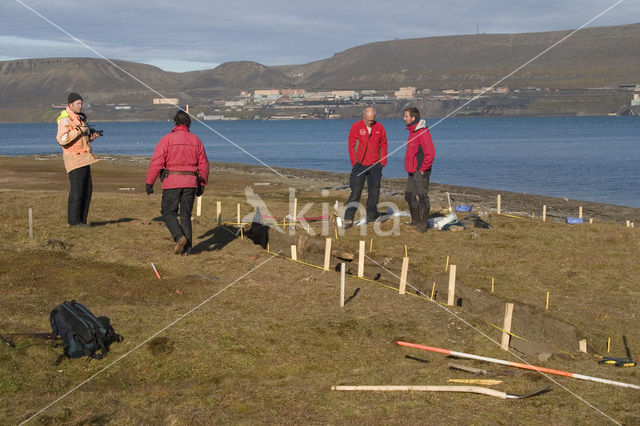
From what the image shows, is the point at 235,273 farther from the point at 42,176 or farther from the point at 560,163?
the point at 560,163

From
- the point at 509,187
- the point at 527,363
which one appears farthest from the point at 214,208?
the point at 509,187

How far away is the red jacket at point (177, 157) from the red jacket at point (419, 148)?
5.30 m

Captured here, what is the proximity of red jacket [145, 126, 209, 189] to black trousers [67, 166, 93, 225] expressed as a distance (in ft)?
7.20

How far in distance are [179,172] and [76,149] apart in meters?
2.74

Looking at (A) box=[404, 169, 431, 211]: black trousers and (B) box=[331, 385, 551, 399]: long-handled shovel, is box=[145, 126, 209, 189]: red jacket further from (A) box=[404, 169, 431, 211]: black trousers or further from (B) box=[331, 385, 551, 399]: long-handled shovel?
(B) box=[331, 385, 551, 399]: long-handled shovel

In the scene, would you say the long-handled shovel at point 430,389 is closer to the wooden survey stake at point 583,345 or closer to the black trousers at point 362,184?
the wooden survey stake at point 583,345

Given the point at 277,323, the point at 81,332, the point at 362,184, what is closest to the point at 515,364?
the point at 277,323

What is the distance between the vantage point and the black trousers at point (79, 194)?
15.0 m

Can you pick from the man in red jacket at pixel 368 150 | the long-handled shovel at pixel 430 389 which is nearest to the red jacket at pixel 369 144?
the man in red jacket at pixel 368 150

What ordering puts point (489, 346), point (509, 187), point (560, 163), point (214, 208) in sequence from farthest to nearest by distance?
1. point (560, 163)
2. point (509, 187)
3. point (214, 208)
4. point (489, 346)

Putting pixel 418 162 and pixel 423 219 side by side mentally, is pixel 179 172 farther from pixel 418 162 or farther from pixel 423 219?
pixel 423 219

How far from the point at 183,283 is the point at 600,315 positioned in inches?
286

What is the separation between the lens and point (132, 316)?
10297mm

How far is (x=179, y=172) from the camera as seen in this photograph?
13688 mm
